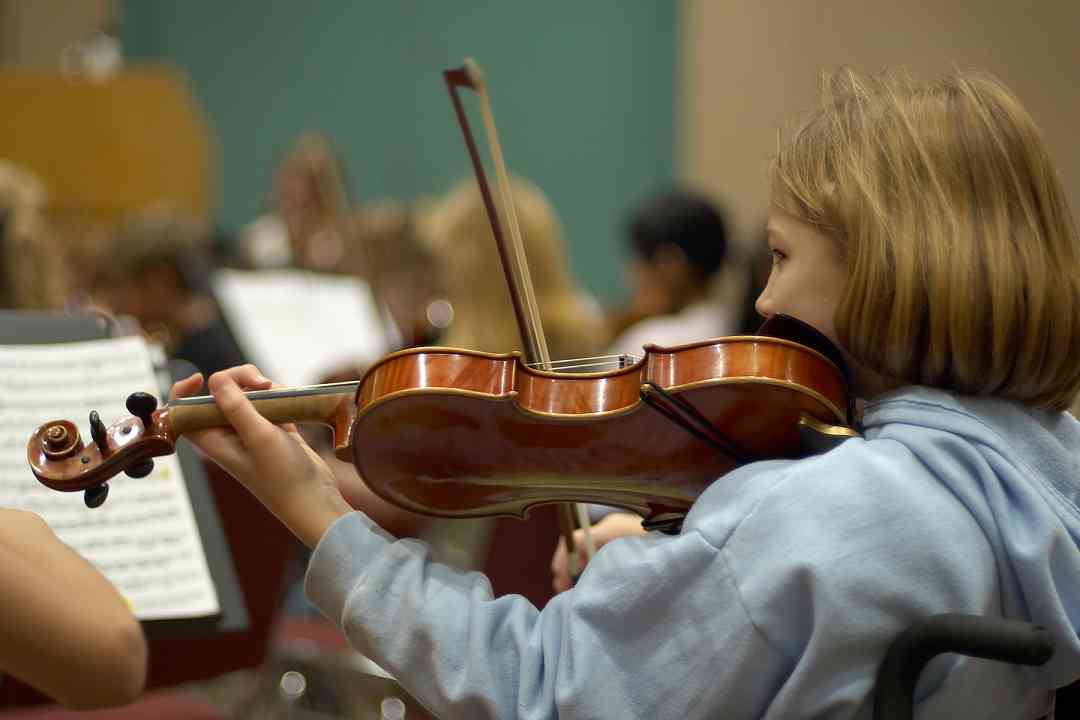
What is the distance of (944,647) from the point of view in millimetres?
771

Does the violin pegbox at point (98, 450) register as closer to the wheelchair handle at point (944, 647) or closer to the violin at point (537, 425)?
the violin at point (537, 425)

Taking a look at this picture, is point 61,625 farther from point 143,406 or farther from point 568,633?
point 568,633

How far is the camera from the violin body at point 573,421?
2.90 ft

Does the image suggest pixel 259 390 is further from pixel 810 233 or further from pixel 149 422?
pixel 810 233

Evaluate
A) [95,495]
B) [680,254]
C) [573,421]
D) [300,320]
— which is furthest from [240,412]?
[680,254]

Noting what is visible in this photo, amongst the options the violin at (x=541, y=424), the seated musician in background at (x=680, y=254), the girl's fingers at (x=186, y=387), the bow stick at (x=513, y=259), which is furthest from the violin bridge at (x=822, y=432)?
the seated musician in background at (x=680, y=254)

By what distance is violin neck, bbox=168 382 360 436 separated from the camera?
0.98 metres

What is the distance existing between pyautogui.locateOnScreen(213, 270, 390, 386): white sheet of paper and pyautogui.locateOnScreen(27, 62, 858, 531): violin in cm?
154

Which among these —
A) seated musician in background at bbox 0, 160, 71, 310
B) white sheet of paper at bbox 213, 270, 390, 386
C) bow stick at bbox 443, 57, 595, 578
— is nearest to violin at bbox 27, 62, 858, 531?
bow stick at bbox 443, 57, 595, 578

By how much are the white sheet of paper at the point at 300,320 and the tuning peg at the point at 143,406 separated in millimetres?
1526

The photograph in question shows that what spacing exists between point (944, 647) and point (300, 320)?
6.84 feet

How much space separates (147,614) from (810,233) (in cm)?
74

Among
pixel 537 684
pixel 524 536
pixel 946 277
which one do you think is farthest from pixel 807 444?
pixel 524 536

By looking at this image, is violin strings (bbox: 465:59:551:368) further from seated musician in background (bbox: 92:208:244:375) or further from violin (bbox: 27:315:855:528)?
seated musician in background (bbox: 92:208:244:375)
